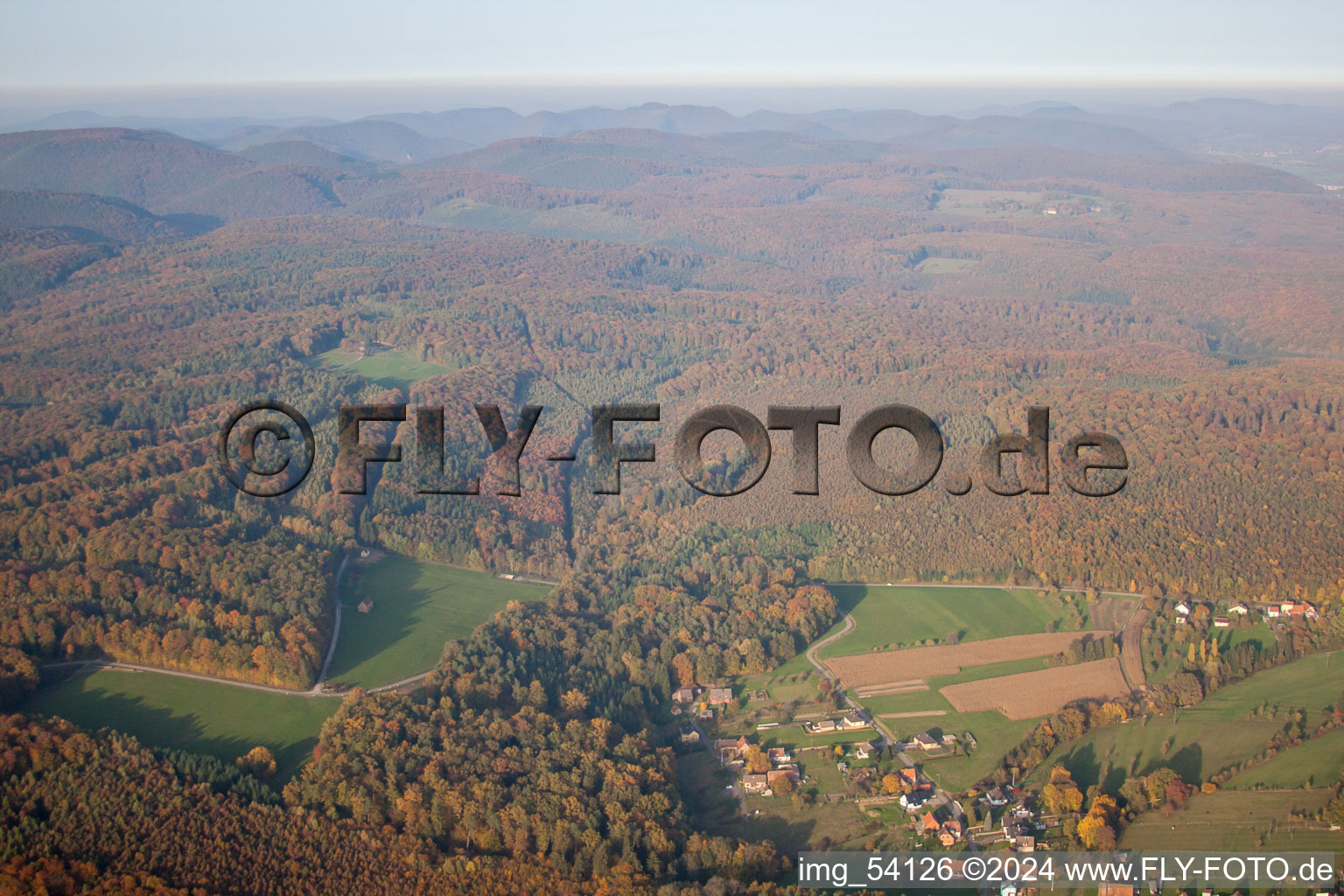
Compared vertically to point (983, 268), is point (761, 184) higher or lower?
higher

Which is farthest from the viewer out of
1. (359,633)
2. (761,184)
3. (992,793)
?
(761,184)

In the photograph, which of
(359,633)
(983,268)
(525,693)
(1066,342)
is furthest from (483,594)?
(983,268)

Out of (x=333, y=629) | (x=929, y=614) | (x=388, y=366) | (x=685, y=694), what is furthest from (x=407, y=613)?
(x=388, y=366)

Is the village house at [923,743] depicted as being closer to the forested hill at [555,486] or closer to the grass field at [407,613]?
the forested hill at [555,486]

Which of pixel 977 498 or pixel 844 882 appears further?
pixel 977 498

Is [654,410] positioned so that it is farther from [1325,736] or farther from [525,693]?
[1325,736]
